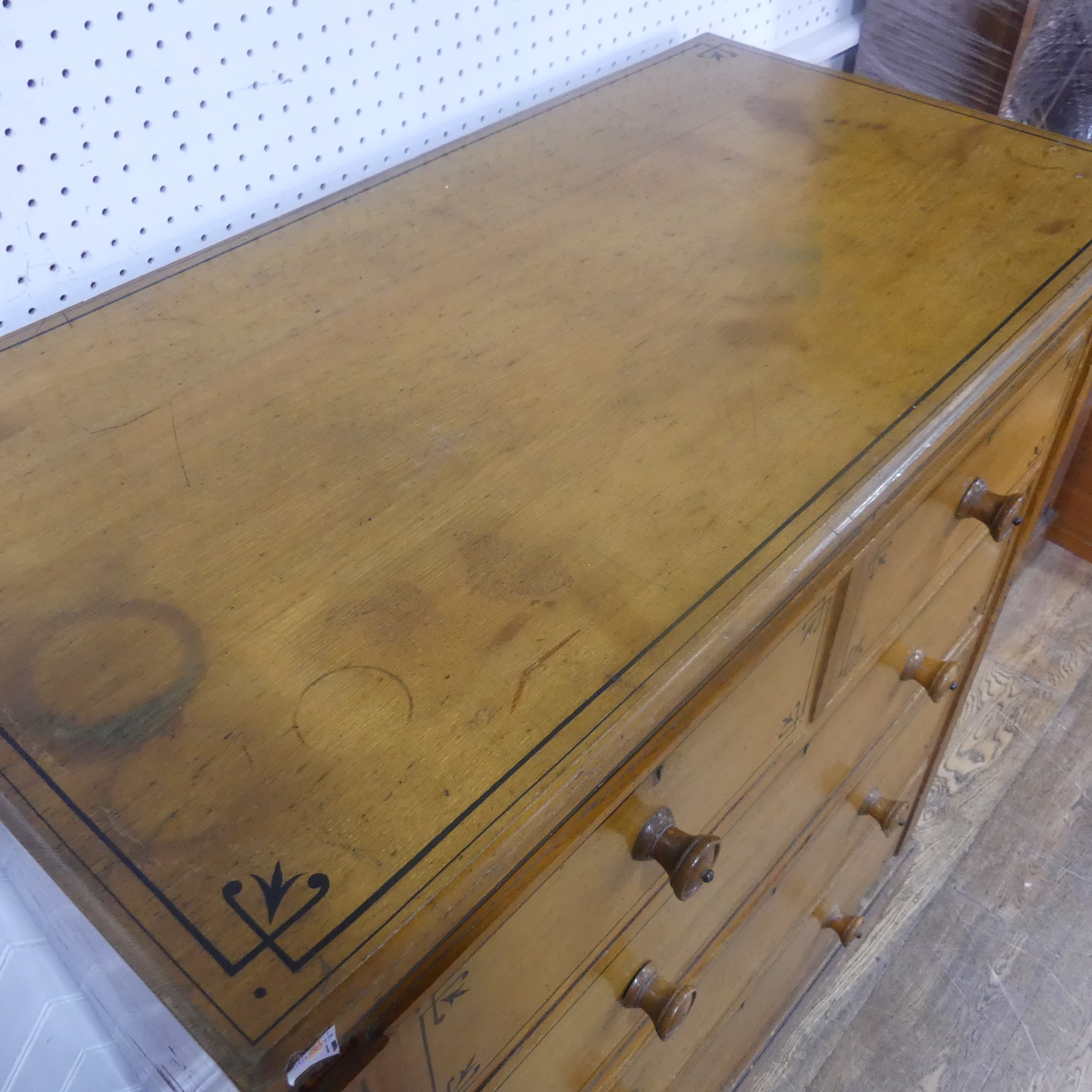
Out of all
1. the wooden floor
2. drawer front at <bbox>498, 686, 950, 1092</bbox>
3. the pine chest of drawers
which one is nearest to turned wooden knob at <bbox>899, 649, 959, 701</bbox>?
the pine chest of drawers

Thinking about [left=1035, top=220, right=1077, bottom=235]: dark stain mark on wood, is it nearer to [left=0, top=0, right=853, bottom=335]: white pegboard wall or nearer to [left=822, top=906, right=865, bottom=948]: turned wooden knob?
[left=0, top=0, right=853, bottom=335]: white pegboard wall

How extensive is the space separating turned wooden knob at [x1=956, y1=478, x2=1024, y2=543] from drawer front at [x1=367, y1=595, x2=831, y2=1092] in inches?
8.0

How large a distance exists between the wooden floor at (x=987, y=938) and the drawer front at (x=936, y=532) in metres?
0.72

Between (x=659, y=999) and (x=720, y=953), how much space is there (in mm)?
184

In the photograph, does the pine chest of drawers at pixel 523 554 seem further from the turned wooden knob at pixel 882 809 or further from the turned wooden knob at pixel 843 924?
the turned wooden knob at pixel 843 924

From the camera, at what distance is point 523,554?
567mm

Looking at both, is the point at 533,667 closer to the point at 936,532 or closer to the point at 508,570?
the point at 508,570

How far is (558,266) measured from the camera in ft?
2.59

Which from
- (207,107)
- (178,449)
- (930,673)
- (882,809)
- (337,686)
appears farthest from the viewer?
(882,809)

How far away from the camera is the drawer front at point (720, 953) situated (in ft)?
2.21

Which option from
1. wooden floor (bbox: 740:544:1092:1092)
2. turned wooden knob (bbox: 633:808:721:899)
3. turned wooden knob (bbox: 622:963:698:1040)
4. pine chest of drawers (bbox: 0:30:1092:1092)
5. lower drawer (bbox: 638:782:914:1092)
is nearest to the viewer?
pine chest of drawers (bbox: 0:30:1092:1092)

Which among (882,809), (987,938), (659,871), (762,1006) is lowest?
(987,938)

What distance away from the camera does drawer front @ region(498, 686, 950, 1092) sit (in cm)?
67

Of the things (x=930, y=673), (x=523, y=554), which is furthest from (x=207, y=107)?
(x=930, y=673)
